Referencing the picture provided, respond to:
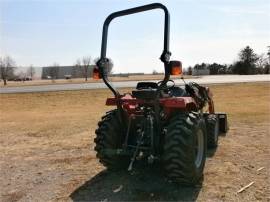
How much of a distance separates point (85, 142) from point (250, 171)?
3.89 metres

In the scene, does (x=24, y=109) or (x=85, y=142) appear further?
(x=24, y=109)

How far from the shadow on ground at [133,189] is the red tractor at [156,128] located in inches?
6.9

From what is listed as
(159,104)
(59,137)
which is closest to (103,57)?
(159,104)

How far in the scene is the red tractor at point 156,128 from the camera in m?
5.19

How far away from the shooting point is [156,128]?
5719 millimetres

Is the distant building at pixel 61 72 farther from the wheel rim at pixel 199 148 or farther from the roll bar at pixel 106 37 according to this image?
the wheel rim at pixel 199 148

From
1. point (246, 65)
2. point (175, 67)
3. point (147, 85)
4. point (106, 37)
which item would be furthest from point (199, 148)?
point (246, 65)

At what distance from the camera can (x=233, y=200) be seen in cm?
509

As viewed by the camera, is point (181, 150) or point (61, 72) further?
point (61, 72)

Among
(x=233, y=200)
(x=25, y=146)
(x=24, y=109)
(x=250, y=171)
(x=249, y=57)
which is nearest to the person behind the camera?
(x=233, y=200)

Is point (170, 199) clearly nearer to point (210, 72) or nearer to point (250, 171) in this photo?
point (250, 171)

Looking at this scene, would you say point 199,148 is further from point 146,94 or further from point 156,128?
point 146,94

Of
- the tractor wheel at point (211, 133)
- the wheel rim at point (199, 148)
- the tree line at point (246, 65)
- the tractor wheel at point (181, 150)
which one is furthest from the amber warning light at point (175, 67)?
the tree line at point (246, 65)

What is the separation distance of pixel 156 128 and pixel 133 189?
3.03ft
